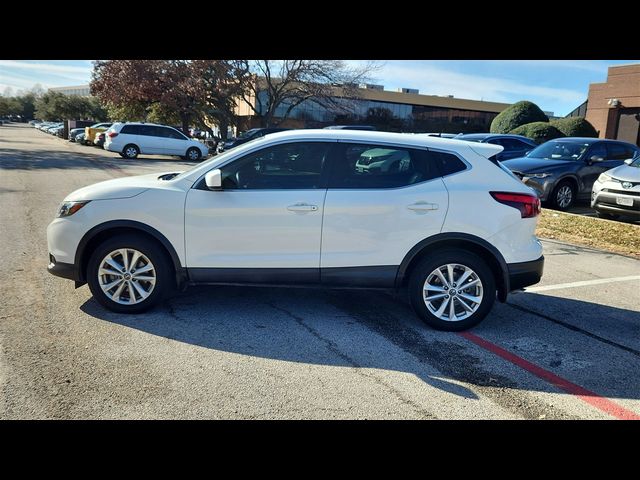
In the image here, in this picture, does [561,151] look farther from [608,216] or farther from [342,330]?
[342,330]

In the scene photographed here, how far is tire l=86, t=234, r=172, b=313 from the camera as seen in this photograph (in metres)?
4.53

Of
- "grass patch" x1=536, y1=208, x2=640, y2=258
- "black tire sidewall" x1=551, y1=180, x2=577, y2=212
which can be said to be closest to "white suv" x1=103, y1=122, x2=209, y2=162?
"black tire sidewall" x1=551, y1=180, x2=577, y2=212

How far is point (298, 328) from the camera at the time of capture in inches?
178

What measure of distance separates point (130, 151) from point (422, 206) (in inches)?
900

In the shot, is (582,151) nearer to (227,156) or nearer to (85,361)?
(227,156)

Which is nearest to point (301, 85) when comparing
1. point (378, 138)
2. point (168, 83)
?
point (168, 83)

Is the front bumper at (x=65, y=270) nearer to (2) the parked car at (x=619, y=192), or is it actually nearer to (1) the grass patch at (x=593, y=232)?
(1) the grass patch at (x=593, y=232)

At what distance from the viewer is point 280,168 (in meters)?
4.59

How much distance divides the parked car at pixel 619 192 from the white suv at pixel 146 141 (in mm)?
20028

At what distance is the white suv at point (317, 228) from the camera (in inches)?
177
